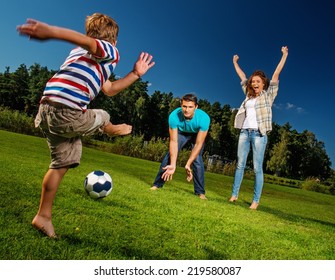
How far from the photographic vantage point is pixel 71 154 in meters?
3.28

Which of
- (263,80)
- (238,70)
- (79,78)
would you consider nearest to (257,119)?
(263,80)

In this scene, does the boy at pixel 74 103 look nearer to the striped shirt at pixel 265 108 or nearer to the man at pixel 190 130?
the man at pixel 190 130

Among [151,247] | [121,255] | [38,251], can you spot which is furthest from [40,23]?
[151,247]

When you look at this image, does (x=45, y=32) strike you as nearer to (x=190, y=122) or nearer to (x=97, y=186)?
(x=97, y=186)

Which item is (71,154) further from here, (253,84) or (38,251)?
(253,84)

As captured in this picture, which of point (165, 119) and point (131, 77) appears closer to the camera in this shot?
point (131, 77)

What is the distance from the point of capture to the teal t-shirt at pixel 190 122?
22.0 ft

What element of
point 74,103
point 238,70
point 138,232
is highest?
point 238,70

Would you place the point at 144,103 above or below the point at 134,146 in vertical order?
above

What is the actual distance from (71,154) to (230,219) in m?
2.64

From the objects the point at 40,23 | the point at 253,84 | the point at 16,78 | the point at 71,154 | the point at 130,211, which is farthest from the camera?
the point at 16,78

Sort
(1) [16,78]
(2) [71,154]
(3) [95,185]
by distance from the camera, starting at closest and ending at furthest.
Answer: (2) [71,154], (3) [95,185], (1) [16,78]

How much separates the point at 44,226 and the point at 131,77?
1.68 metres

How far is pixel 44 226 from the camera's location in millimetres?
3012
